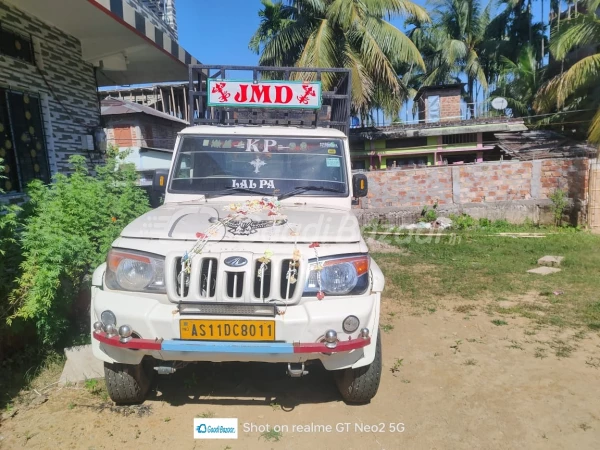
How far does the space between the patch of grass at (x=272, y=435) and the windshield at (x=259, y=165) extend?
1.85 m

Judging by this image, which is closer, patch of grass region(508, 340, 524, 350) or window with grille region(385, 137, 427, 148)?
patch of grass region(508, 340, 524, 350)

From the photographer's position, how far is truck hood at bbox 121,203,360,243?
2.71 metres

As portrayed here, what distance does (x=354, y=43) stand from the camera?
14.4m

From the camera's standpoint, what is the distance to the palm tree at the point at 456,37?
88.3ft

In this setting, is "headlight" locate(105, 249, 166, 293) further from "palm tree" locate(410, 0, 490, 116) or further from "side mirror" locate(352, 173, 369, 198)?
"palm tree" locate(410, 0, 490, 116)

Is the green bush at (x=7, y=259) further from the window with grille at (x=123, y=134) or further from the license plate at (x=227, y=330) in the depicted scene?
the window with grille at (x=123, y=134)

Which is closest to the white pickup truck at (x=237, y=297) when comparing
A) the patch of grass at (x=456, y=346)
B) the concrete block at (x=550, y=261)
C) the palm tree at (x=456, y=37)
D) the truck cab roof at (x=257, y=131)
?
the truck cab roof at (x=257, y=131)

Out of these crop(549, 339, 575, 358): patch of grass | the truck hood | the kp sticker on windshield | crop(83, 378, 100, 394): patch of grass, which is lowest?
crop(549, 339, 575, 358): patch of grass

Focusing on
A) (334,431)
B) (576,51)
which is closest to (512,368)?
(334,431)

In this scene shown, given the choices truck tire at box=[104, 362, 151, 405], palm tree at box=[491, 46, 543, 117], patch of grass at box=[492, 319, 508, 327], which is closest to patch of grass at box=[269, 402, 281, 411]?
truck tire at box=[104, 362, 151, 405]

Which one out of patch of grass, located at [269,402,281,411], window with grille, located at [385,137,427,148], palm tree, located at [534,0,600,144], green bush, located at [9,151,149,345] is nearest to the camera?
patch of grass, located at [269,402,281,411]

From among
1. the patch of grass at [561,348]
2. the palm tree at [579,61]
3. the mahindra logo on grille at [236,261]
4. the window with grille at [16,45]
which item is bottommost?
the patch of grass at [561,348]

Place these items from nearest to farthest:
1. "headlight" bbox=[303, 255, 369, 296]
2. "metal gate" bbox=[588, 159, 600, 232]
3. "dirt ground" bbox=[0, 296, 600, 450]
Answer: "headlight" bbox=[303, 255, 369, 296] < "dirt ground" bbox=[0, 296, 600, 450] < "metal gate" bbox=[588, 159, 600, 232]

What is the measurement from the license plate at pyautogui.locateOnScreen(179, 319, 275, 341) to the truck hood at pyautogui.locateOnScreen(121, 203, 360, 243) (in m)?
0.51
